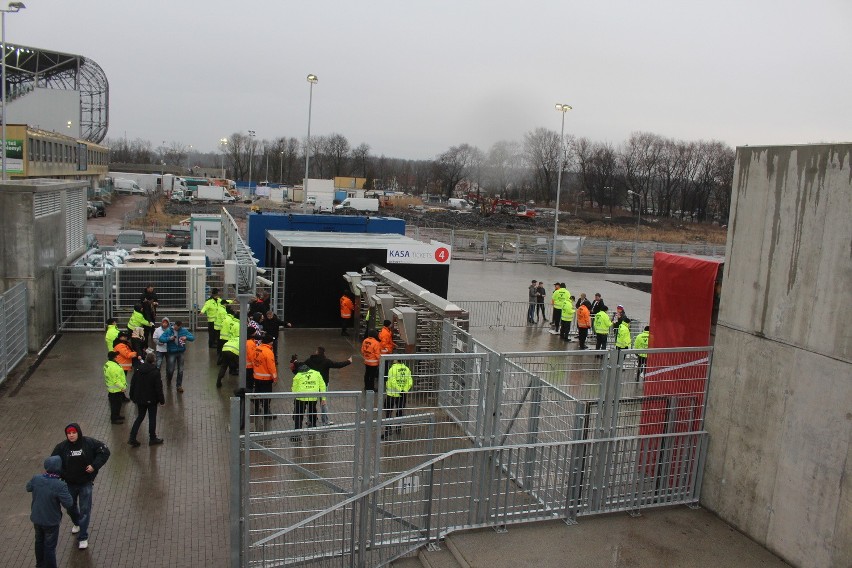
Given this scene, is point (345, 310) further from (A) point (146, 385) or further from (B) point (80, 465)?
(B) point (80, 465)

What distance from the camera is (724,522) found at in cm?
801

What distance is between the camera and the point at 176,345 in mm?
13250

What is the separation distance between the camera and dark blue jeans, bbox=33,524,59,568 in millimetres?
6879

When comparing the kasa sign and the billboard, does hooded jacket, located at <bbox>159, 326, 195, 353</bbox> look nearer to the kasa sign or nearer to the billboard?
the kasa sign

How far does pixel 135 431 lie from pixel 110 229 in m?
40.9

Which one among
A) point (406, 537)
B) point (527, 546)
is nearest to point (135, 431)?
point (406, 537)

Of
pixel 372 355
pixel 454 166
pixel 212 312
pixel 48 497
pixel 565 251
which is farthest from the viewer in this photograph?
pixel 454 166

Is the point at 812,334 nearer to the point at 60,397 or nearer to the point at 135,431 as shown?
the point at 135,431

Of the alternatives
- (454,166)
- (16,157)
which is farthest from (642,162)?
(16,157)

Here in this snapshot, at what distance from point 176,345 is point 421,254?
8652 millimetres

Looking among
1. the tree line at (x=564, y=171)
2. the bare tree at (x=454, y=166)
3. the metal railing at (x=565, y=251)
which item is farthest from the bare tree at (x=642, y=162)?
the metal railing at (x=565, y=251)

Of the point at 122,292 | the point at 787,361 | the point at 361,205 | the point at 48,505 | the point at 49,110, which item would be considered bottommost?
the point at 48,505

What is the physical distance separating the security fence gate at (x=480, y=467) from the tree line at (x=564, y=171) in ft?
212

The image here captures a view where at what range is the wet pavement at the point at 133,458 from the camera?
768cm
